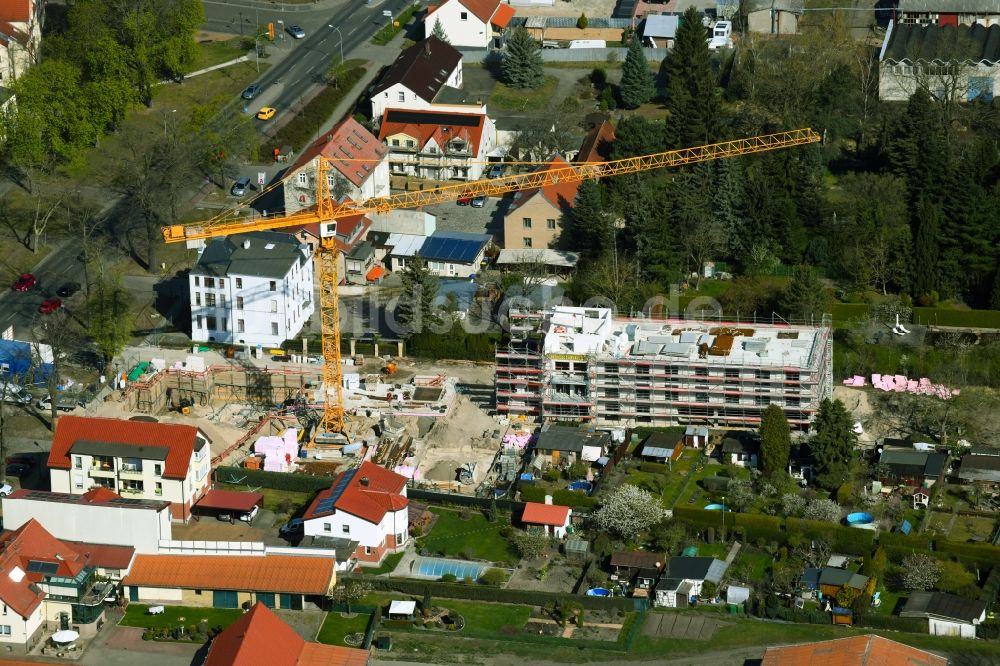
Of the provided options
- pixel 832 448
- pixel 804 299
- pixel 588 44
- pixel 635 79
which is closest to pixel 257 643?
pixel 832 448

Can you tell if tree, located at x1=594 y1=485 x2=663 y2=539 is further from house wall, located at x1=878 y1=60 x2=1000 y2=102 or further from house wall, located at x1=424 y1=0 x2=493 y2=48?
house wall, located at x1=424 y1=0 x2=493 y2=48

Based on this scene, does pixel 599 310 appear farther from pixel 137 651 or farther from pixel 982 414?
pixel 137 651

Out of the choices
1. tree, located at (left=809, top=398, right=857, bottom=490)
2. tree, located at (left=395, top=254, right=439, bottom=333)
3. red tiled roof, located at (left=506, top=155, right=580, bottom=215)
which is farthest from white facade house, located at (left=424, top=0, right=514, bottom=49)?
tree, located at (left=809, top=398, right=857, bottom=490)

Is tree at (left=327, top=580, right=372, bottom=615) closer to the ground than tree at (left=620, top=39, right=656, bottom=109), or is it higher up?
closer to the ground

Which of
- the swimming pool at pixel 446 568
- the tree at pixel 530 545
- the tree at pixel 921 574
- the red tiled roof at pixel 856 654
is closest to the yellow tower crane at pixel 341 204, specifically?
the swimming pool at pixel 446 568

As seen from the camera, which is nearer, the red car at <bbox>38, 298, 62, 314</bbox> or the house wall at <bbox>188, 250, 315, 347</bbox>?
the house wall at <bbox>188, 250, 315, 347</bbox>

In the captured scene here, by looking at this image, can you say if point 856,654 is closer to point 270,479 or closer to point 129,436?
point 270,479
